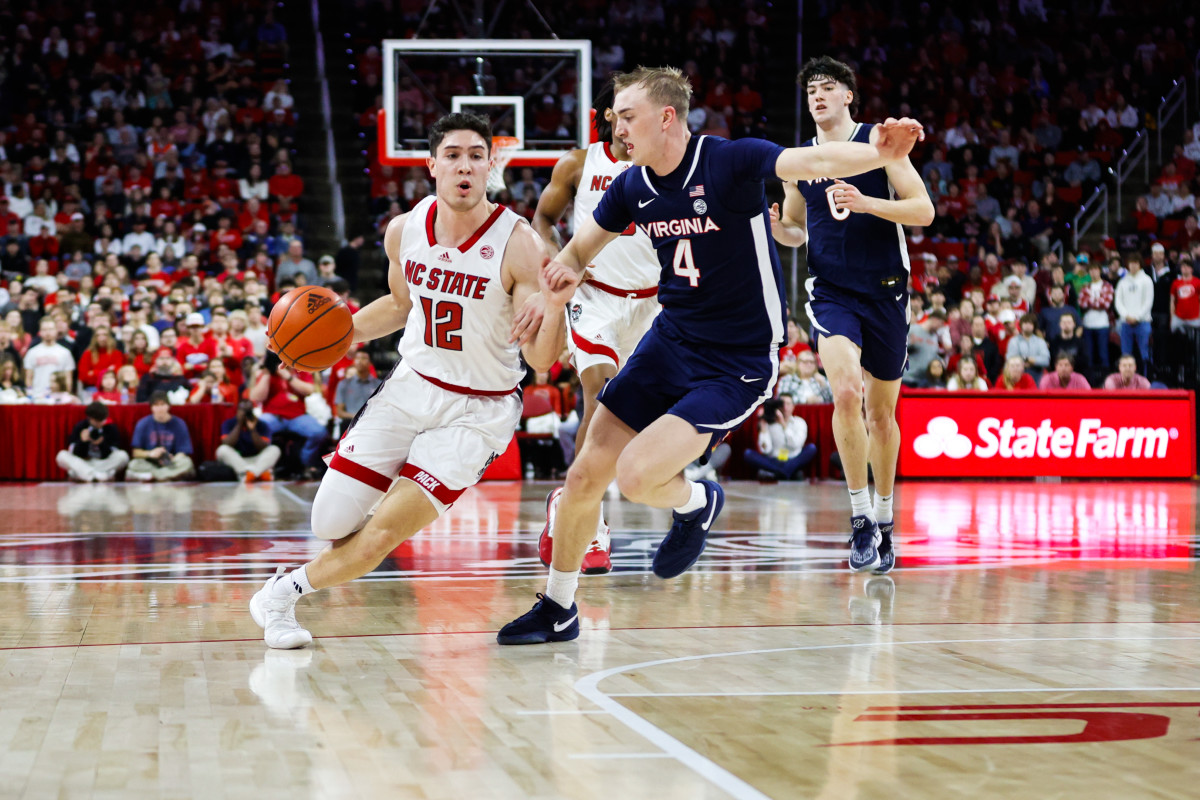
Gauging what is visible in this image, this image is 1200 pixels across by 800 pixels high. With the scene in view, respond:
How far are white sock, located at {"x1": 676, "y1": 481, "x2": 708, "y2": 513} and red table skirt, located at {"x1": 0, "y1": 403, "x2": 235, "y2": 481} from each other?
9.51 m

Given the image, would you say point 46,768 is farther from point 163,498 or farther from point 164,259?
point 164,259

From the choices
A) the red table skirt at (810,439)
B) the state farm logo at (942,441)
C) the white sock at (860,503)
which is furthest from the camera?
the red table skirt at (810,439)

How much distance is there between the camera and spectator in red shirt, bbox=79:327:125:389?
47.4 feet

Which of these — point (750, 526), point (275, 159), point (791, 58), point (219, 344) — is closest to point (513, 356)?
point (750, 526)

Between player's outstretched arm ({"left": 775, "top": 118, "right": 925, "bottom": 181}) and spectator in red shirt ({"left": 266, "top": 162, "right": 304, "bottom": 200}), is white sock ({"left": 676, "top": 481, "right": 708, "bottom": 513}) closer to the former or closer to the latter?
player's outstretched arm ({"left": 775, "top": 118, "right": 925, "bottom": 181})

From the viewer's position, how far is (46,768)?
292 cm

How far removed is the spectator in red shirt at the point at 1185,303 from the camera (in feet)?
54.2

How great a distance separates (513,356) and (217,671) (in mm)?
1721

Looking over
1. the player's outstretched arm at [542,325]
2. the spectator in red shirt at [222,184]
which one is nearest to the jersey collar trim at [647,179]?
the player's outstretched arm at [542,325]

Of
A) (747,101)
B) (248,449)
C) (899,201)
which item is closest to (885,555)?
(899,201)

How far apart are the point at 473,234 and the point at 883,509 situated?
273cm

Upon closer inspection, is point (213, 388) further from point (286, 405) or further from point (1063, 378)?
point (1063, 378)

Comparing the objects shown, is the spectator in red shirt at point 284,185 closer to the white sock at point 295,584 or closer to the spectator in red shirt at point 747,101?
the spectator in red shirt at point 747,101

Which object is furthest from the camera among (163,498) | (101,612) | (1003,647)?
(163,498)
